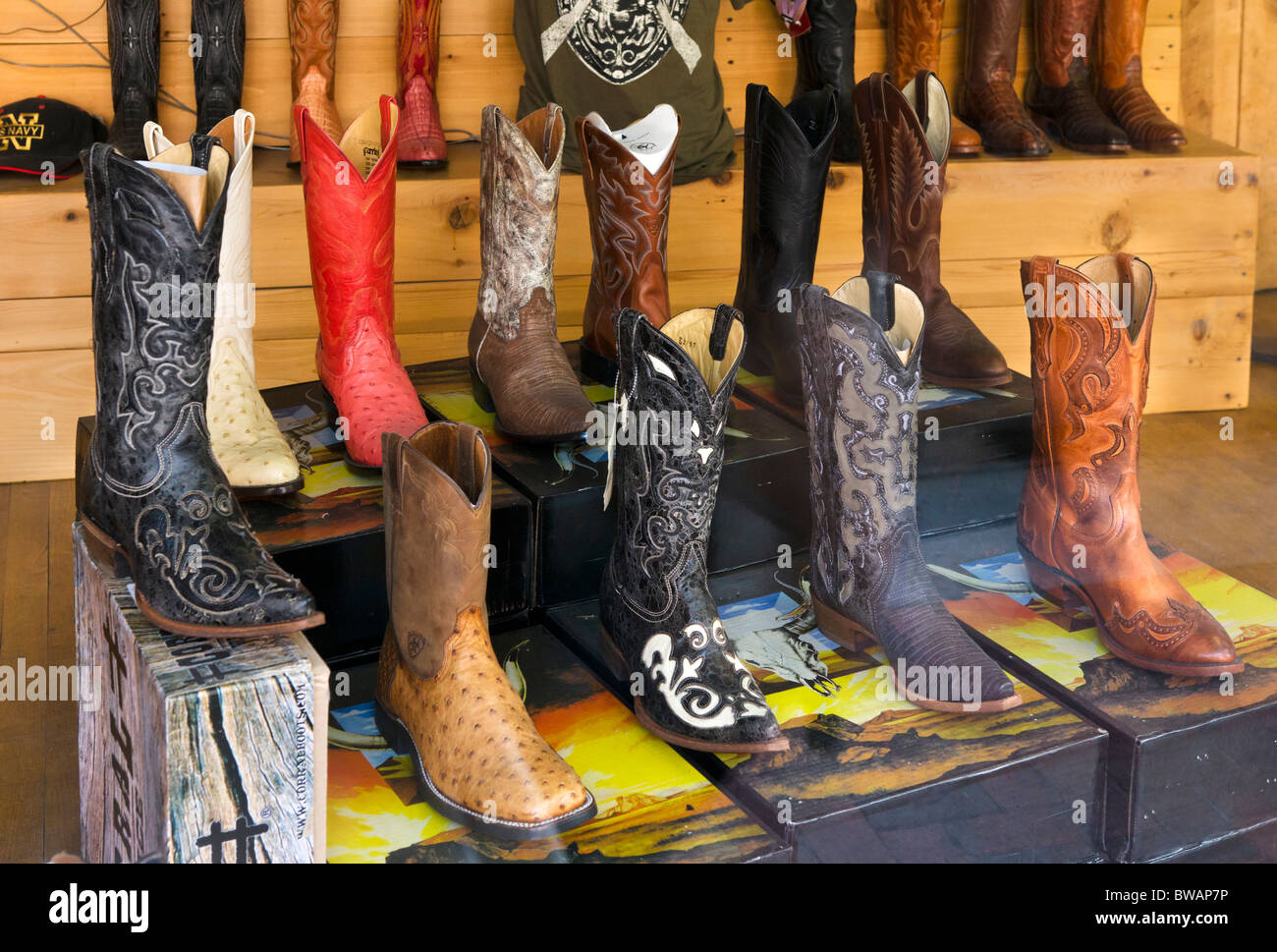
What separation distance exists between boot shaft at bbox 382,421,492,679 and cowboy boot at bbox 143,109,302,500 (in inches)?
10.5

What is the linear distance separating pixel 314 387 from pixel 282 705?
32.5 inches

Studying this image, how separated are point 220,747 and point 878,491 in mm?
769

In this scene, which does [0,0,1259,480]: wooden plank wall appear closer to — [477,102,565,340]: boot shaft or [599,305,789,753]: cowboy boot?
[477,102,565,340]: boot shaft

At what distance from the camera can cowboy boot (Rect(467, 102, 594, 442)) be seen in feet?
5.83

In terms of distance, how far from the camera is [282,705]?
1235mm

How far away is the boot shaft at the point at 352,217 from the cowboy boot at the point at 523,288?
153mm

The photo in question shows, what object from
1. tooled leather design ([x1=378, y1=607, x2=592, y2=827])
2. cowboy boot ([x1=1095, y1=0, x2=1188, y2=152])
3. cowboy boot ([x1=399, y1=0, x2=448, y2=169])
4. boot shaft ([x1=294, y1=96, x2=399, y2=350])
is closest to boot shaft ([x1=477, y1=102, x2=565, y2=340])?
boot shaft ([x1=294, y1=96, x2=399, y2=350])

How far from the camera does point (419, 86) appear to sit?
104 inches

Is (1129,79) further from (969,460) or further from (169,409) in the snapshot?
(169,409)

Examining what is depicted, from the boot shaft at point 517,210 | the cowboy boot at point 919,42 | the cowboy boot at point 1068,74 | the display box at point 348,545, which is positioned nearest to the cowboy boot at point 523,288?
the boot shaft at point 517,210

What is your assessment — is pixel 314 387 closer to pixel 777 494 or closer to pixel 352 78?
pixel 777 494

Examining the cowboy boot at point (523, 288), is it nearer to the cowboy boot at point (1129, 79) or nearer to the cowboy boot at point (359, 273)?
the cowboy boot at point (359, 273)

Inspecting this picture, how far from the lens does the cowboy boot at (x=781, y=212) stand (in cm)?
191

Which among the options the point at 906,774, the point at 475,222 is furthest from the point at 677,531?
the point at 475,222
